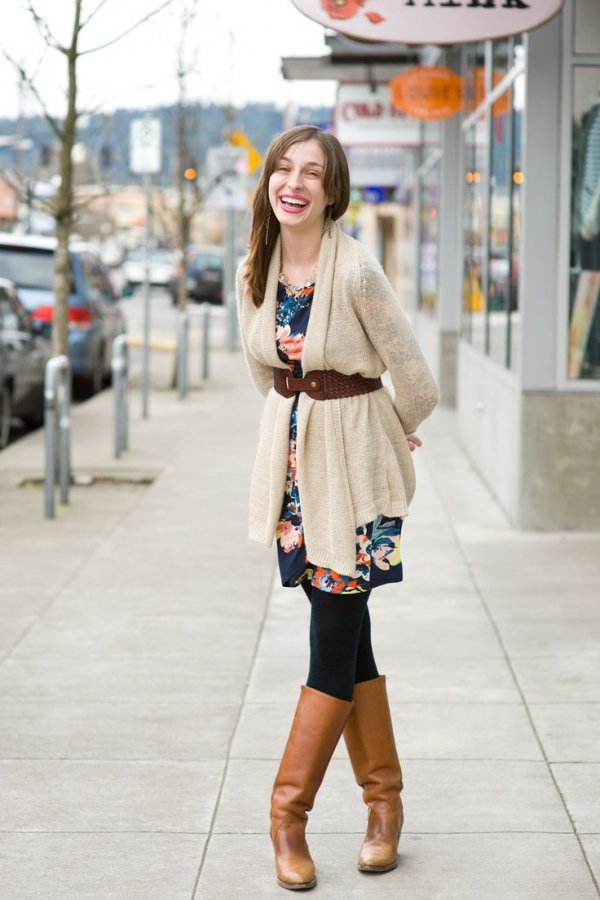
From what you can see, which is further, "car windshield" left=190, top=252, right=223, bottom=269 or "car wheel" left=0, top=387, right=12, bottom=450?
"car windshield" left=190, top=252, right=223, bottom=269

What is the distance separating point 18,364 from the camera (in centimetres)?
1380

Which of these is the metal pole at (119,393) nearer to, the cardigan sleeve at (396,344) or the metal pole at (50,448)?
the metal pole at (50,448)

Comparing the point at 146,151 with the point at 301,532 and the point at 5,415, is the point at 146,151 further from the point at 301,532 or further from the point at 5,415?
the point at 301,532

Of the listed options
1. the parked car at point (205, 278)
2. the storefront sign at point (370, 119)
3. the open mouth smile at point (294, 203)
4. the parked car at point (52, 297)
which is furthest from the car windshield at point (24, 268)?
the parked car at point (205, 278)

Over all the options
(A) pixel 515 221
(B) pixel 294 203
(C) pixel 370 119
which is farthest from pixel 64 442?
(C) pixel 370 119

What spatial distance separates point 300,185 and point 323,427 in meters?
0.61

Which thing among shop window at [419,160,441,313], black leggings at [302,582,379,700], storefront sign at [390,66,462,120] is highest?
storefront sign at [390,66,462,120]

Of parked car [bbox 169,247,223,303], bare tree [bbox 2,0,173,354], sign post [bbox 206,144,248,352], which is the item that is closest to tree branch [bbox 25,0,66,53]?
bare tree [bbox 2,0,173,354]

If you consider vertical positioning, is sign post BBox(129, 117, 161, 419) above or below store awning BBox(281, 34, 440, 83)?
below

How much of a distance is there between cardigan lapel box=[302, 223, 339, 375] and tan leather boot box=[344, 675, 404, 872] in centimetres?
87

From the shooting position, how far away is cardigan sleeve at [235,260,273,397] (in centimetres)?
411

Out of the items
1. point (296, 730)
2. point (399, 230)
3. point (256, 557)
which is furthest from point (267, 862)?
point (399, 230)

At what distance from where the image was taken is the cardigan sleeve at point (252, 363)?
4.11 m

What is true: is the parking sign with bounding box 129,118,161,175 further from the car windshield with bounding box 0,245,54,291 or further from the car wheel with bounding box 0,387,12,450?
the car wheel with bounding box 0,387,12,450
